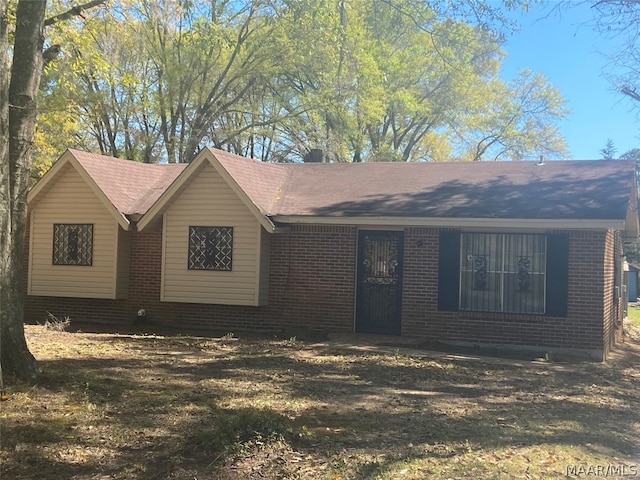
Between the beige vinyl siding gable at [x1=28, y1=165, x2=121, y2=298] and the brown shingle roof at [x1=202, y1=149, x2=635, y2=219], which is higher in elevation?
the brown shingle roof at [x1=202, y1=149, x2=635, y2=219]

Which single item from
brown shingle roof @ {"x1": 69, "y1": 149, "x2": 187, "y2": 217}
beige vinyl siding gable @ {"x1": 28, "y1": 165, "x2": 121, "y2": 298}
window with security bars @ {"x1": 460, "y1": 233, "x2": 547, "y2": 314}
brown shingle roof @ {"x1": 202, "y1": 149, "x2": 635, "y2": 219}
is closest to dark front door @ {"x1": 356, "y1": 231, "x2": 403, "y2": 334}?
brown shingle roof @ {"x1": 202, "y1": 149, "x2": 635, "y2": 219}

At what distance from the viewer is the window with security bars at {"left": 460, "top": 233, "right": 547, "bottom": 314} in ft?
37.1

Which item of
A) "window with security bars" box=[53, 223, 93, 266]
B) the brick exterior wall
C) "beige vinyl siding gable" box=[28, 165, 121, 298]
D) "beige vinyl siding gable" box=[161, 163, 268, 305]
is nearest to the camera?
the brick exterior wall

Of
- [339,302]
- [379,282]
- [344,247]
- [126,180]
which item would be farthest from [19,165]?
[126,180]

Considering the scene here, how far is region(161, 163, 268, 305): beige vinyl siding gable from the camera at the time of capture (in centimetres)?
1270

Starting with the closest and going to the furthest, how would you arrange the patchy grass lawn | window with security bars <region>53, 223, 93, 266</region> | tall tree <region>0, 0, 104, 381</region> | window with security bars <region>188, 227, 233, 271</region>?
the patchy grass lawn
tall tree <region>0, 0, 104, 381</region>
window with security bars <region>188, 227, 233, 271</region>
window with security bars <region>53, 223, 93, 266</region>

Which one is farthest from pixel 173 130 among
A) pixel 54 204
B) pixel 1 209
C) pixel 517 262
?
pixel 1 209

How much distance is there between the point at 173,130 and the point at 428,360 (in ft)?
65.2

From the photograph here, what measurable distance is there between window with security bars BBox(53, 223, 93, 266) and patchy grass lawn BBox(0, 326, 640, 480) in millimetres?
4912

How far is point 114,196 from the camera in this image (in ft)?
45.6

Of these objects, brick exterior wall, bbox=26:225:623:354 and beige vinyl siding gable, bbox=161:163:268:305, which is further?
beige vinyl siding gable, bbox=161:163:268:305

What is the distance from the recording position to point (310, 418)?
5.82m

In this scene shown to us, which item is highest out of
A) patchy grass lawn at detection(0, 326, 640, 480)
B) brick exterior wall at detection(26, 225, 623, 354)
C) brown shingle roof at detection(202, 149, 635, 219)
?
brown shingle roof at detection(202, 149, 635, 219)

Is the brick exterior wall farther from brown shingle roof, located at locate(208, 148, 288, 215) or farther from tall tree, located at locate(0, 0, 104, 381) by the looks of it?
tall tree, located at locate(0, 0, 104, 381)
